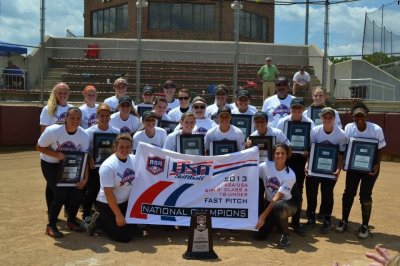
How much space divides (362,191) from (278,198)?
4.41ft

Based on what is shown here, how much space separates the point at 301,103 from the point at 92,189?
11.1 ft

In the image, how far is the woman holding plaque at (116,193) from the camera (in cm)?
628

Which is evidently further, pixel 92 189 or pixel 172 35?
pixel 172 35

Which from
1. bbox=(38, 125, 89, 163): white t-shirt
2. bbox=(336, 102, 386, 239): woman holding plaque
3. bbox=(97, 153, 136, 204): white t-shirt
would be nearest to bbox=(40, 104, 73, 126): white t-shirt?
bbox=(38, 125, 89, 163): white t-shirt

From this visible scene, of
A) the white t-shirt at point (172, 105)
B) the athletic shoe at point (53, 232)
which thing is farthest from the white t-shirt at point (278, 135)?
the athletic shoe at point (53, 232)

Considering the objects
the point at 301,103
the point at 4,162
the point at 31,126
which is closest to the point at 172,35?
the point at 31,126

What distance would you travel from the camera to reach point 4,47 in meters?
18.8

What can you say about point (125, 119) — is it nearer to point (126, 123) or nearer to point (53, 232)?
point (126, 123)

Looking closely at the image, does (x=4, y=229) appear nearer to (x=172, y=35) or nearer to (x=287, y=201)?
(x=287, y=201)

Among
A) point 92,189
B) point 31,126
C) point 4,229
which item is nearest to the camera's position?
point 4,229

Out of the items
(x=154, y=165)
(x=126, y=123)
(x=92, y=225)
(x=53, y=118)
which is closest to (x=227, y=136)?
(x=154, y=165)

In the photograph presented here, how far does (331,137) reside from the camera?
715 cm

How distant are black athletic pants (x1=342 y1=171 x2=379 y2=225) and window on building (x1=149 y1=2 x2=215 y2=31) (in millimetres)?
24752

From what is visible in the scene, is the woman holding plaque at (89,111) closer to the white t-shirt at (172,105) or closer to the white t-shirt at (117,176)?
the white t-shirt at (117,176)
